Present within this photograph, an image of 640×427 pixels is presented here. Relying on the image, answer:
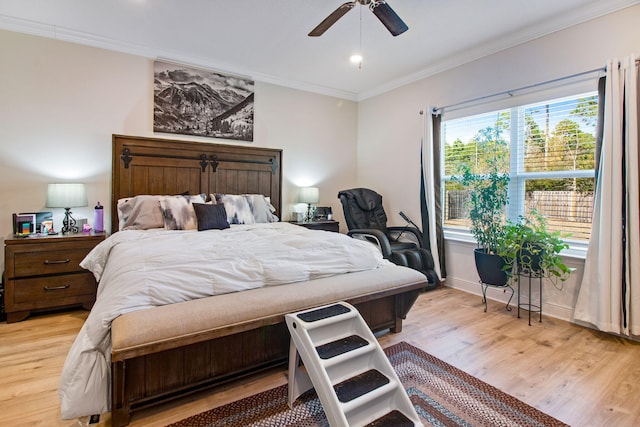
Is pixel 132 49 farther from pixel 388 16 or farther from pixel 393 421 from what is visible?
pixel 393 421

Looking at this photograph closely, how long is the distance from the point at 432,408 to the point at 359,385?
0.47 metres

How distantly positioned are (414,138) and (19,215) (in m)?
4.30

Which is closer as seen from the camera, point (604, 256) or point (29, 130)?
point (604, 256)

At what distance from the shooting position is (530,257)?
2850 mm

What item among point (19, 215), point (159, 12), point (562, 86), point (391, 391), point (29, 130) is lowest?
point (391, 391)

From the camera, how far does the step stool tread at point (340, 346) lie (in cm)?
163

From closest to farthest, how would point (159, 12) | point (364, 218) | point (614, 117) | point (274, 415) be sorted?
point (274, 415)
point (614, 117)
point (159, 12)
point (364, 218)

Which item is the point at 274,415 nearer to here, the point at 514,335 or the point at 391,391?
the point at 391,391

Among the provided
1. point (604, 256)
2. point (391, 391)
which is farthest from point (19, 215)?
point (604, 256)

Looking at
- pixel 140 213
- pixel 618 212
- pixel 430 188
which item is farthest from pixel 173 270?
pixel 618 212

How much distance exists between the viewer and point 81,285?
300cm

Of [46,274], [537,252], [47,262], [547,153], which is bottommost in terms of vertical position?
[46,274]

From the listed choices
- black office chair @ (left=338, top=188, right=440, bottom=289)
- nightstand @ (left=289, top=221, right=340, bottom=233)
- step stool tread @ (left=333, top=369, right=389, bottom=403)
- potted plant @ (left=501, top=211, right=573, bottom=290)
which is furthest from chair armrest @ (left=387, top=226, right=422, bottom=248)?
step stool tread @ (left=333, top=369, right=389, bottom=403)

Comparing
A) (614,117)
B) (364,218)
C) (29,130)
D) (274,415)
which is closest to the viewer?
(274,415)
